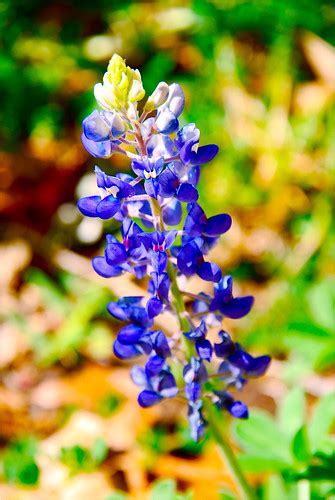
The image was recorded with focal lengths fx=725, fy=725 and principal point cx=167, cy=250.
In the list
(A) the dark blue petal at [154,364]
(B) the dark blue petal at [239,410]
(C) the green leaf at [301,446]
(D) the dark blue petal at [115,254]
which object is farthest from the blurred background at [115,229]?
(D) the dark blue petal at [115,254]

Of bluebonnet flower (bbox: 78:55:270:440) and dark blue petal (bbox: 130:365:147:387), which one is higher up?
bluebonnet flower (bbox: 78:55:270:440)

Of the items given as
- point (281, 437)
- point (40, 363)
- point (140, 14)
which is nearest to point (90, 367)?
point (40, 363)

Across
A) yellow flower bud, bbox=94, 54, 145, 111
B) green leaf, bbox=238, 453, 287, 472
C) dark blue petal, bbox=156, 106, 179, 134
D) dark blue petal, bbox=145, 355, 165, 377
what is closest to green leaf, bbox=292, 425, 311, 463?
green leaf, bbox=238, 453, 287, 472

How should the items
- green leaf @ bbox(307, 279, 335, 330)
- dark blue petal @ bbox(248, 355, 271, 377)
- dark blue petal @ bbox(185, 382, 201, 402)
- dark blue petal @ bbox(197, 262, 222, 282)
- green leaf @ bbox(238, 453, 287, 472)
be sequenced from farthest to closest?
green leaf @ bbox(307, 279, 335, 330) < green leaf @ bbox(238, 453, 287, 472) < dark blue petal @ bbox(248, 355, 271, 377) < dark blue petal @ bbox(185, 382, 201, 402) < dark blue petal @ bbox(197, 262, 222, 282)

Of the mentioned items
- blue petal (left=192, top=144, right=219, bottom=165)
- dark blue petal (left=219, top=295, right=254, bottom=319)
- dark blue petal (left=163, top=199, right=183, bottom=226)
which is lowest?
dark blue petal (left=219, top=295, right=254, bottom=319)

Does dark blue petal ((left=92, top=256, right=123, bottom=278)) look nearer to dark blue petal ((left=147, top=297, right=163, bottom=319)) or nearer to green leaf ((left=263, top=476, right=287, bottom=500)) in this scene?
dark blue petal ((left=147, top=297, right=163, bottom=319))

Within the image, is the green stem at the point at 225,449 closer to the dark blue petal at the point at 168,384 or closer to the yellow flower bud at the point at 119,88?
the dark blue petal at the point at 168,384
